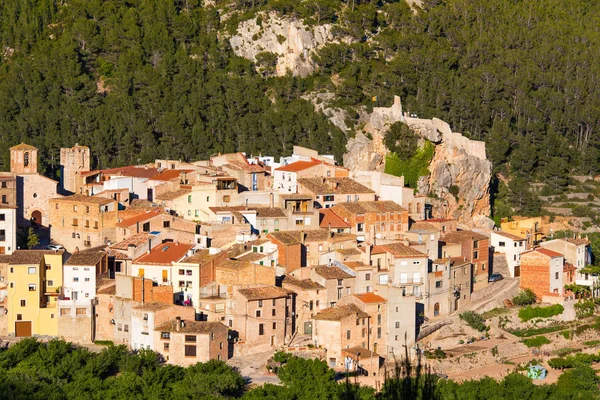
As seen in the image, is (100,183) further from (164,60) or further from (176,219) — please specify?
(164,60)

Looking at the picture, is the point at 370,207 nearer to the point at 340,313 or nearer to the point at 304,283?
the point at 304,283

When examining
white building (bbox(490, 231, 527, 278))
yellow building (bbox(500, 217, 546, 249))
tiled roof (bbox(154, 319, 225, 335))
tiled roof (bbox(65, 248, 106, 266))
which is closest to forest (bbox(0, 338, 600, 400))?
tiled roof (bbox(154, 319, 225, 335))

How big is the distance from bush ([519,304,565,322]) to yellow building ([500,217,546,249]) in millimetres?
4613

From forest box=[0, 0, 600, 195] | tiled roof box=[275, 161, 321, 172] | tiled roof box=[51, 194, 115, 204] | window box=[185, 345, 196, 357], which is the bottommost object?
window box=[185, 345, 196, 357]

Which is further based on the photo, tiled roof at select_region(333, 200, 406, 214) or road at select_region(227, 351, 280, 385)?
tiled roof at select_region(333, 200, 406, 214)

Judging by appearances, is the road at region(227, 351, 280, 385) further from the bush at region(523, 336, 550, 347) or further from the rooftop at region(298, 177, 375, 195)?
the rooftop at region(298, 177, 375, 195)

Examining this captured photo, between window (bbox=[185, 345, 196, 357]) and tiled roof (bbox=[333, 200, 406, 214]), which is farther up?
tiled roof (bbox=[333, 200, 406, 214])

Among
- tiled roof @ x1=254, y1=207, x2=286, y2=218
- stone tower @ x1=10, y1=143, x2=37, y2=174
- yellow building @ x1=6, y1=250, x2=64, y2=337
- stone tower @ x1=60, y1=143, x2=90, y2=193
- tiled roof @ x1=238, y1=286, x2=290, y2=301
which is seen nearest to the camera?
tiled roof @ x1=238, y1=286, x2=290, y2=301

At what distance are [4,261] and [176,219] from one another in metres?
7.21

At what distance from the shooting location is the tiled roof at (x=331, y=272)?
5531cm

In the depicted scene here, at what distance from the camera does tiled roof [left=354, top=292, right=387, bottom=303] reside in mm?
54619

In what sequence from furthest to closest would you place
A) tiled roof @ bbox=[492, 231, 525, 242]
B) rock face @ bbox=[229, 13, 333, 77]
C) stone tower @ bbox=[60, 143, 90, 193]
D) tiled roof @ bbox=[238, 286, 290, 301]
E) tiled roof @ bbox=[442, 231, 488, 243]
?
rock face @ bbox=[229, 13, 333, 77] → stone tower @ bbox=[60, 143, 90, 193] → tiled roof @ bbox=[492, 231, 525, 242] → tiled roof @ bbox=[442, 231, 488, 243] → tiled roof @ bbox=[238, 286, 290, 301]

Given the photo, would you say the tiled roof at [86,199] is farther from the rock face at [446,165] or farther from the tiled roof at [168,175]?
the rock face at [446,165]

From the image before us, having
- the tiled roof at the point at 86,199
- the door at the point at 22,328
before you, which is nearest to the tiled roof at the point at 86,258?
the door at the point at 22,328
